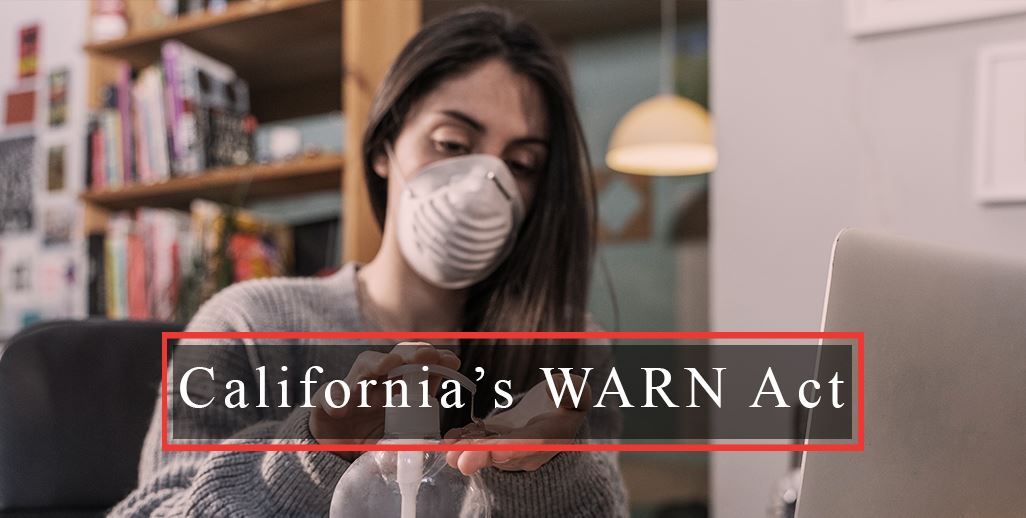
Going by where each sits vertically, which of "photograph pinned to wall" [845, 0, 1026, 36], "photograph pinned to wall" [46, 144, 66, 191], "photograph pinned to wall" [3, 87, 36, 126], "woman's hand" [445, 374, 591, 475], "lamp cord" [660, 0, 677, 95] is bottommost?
"woman's hand" [445, 374, 591, 475]

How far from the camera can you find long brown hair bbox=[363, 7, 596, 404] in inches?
37.6

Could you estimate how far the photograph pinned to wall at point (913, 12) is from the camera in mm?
1268

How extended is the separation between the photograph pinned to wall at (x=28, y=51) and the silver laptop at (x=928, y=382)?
2.54m

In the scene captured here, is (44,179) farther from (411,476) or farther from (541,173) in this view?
(411,476)

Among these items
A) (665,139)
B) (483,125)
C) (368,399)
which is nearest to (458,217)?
(483,125)

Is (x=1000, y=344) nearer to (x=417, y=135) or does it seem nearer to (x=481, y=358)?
(x=481, y=358)

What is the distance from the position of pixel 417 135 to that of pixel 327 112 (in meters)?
1.08

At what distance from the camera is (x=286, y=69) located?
192 centimetres

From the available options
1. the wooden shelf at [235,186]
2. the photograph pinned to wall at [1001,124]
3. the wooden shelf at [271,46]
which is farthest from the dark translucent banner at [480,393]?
the wooden shelf at [271,46]

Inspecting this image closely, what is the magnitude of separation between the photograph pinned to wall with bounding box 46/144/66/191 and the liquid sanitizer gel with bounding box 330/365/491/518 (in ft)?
7.49

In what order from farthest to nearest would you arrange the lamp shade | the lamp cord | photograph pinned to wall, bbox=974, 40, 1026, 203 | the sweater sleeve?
the lamp cord, the lamp shade, photograph pinned to wall, bbox=974, 40, 1026, 203, the sweater sleeve

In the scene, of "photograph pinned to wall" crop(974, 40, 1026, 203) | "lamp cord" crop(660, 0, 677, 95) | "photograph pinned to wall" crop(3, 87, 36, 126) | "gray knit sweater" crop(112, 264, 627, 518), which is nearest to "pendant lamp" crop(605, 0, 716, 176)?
"lamp cord" crop(660, 0, 677, 95)

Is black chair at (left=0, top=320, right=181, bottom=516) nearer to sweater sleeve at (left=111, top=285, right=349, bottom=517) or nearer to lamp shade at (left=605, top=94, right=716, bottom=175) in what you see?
sweater sleeve at (left=111, top=285, right=349, bottom=517)

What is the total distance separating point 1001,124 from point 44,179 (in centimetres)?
233
